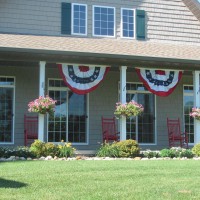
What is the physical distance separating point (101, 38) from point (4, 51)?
409 centimetres

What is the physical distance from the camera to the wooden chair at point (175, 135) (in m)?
13.7

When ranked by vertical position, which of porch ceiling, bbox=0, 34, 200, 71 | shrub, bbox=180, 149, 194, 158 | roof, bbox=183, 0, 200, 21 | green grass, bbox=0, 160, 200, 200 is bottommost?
green grass, bbox=0, 160, 200, 200

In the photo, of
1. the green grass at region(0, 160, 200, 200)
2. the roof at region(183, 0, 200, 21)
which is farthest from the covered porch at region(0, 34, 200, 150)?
the green grass at region(0, 160, 200, 200)

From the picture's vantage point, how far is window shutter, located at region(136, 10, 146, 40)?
14.5m

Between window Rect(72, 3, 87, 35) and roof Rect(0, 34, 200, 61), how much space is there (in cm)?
52

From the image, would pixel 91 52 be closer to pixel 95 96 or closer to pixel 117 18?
pixel 95 96

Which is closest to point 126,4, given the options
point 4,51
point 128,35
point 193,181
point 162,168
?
point 128,35

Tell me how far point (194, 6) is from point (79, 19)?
427 cm

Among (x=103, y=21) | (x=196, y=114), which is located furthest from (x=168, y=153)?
(x=103, y=21)

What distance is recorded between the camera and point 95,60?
12156mm

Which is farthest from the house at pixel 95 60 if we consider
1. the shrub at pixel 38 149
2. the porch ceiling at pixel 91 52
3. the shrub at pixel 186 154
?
the shrub at pixel 186 154

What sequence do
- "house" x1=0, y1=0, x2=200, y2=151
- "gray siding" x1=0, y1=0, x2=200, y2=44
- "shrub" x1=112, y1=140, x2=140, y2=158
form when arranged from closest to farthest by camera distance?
"shrub" x1=112, y1=140, x2=140, y2=158 → "house" x1=0, y1=0, x2=200, y2=151 → "gray siding" x1=0, y1=0, x2=200, y2=44

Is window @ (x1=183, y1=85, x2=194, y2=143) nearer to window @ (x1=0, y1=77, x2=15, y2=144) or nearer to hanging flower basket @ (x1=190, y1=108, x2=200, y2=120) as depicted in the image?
hanging flower basket @ (x1=190, y1=108, x2=200, y2=120)

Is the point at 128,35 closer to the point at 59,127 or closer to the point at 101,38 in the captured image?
the point at 101,38
